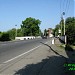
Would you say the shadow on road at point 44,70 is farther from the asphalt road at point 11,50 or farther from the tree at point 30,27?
the tree at point 30,27

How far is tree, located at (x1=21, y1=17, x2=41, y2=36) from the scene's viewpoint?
609ft

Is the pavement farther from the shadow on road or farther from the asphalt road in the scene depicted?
the asphalt road

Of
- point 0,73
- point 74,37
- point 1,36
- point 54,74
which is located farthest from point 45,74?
point 1,36

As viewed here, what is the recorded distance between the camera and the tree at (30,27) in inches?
7303

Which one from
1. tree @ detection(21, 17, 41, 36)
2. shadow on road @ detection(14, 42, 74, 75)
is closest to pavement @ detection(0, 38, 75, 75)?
shadow on road @ detection(14, 42, 74, 75)

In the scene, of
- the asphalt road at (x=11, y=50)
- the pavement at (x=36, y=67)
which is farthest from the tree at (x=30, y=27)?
the pavement at (x=36, y=67)

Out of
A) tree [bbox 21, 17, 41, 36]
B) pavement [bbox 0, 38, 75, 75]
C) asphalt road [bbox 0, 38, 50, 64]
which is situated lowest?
asphalt road [bbox 0, 38, 50, 64]

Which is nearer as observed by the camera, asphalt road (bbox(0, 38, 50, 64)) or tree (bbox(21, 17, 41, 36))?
asphalt road (bbox(0, 38, 50, 64))

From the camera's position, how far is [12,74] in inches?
422

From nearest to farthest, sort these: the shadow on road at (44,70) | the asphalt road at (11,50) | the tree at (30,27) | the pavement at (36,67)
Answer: the shadow on road at (44,70) → the pavement at (36,67) → the asphalt road at (11,50) → the tree at (30,27)

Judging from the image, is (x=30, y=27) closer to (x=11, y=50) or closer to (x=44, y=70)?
(x=11, y=50)

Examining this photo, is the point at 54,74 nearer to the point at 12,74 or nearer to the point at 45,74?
the point at 45,74

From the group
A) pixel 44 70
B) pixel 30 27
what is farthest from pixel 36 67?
pixel 30 27

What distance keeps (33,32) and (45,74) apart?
586 ft
